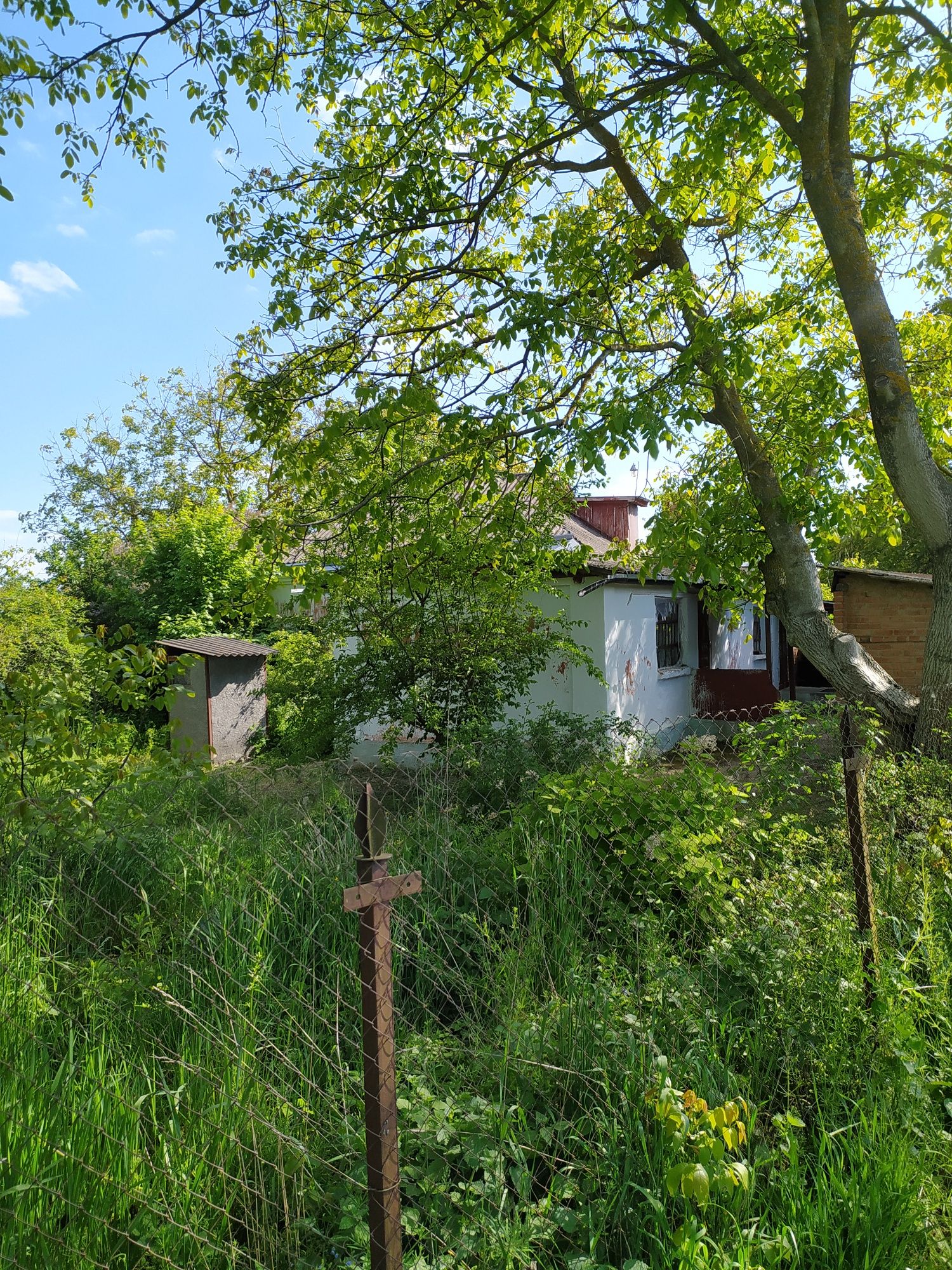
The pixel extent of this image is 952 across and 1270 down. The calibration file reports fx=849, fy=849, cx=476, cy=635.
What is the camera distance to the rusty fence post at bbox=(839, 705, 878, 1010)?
348 cm

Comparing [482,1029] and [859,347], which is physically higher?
[859,347]

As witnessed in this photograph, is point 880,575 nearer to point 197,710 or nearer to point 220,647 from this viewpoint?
point 220,647

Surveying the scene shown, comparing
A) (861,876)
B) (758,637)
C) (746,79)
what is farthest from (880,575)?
(861,876)

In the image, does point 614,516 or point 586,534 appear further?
point 614,516

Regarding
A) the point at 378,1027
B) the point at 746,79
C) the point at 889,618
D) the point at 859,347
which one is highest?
the point at 746,79

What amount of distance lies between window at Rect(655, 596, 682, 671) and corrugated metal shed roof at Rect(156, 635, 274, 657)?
744 centimetres

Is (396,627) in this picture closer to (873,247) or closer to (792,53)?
(792,53)

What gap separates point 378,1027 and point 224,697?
13.8m

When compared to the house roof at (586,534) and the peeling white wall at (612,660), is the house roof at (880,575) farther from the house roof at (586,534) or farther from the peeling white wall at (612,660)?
the house roof at (586,534)

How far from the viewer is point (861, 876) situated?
144 inches

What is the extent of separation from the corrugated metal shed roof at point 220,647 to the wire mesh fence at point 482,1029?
9318 mm

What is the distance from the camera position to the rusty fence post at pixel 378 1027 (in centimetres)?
207

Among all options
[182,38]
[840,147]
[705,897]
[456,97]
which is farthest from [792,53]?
[705,897]

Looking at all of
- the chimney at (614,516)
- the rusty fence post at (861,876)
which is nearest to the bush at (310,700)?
the rusty fence post at (861,876)
